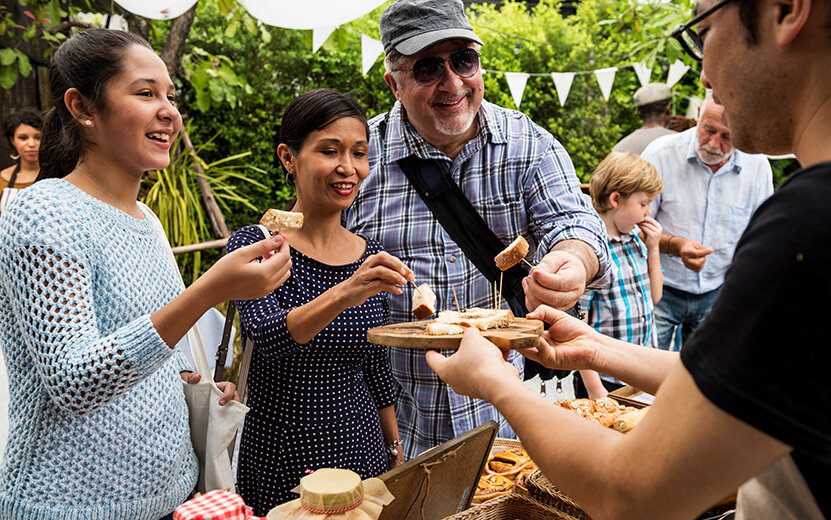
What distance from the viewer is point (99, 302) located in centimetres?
181

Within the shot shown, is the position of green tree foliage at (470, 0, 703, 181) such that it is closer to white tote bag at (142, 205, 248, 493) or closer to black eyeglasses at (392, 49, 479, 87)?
black eyeglasses at (392, 49, 479, 87)

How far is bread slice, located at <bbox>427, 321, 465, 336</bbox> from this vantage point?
178cm

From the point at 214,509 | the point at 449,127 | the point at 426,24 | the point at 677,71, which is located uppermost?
the point at 677,71

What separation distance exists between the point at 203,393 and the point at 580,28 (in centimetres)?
979

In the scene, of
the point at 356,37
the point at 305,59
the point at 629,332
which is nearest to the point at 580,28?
the point at 356,37

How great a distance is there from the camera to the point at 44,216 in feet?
5.57

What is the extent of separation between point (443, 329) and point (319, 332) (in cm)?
65

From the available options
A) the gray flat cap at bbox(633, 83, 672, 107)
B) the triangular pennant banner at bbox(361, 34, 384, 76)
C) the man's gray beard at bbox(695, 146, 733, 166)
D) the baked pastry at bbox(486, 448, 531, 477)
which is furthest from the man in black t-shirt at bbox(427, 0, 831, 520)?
the gray flat cap at bbox(633, 83, 672, 107)

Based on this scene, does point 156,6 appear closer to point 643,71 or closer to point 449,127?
point 449,127

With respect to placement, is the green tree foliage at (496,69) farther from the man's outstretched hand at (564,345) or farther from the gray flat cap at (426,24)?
the man's outstretched hand at (564,345)

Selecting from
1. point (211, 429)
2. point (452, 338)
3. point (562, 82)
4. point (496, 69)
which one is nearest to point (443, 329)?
point (452, 338)

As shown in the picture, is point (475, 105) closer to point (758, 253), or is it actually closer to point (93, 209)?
point (93, 209)

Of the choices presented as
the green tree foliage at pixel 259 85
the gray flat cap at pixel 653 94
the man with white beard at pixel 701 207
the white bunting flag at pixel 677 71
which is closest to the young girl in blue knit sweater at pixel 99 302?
the man with white beard at pixel 701 207

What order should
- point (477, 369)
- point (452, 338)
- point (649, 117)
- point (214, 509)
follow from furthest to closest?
point (649, 117) → point (452, 338) → point (477, 369) → point (214, 509)
